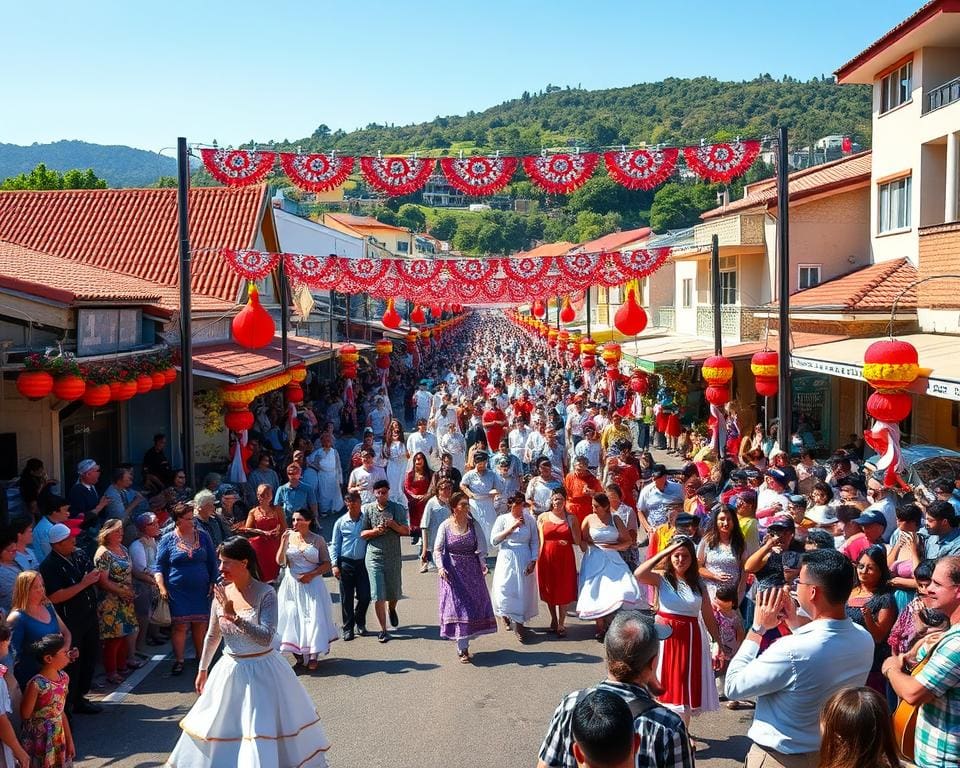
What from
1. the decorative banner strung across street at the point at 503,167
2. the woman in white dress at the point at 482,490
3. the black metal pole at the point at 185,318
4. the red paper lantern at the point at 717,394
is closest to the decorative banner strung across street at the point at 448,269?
the red paper lantern at the point at 717,394

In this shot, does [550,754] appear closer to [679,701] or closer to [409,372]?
[679,701]

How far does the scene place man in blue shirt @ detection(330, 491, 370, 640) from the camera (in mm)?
10305

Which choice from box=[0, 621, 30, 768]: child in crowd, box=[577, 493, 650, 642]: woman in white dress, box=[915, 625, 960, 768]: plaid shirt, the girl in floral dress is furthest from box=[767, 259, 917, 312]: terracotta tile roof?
box=[0, 621, 30, 768]: child in crowd

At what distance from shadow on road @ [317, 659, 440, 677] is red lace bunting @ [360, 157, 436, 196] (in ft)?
26.0

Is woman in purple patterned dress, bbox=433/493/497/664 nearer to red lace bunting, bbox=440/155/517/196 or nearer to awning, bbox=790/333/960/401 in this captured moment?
awning, bbox=790/333/960/401

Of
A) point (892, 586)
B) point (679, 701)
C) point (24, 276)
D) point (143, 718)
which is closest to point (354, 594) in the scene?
point (143, 718)

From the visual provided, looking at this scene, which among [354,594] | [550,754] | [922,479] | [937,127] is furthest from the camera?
[937,127]

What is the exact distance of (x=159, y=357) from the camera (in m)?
15.1

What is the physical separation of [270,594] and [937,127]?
17.8 metres

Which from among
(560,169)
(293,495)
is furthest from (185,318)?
(560,169)

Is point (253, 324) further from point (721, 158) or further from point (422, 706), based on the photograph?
point (422, 706)

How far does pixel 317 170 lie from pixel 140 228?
1294 centimetres

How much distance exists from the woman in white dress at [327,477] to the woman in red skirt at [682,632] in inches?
410

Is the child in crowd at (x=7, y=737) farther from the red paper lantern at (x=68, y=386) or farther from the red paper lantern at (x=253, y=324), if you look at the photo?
the red paper lantern at (x=253, y=324)
